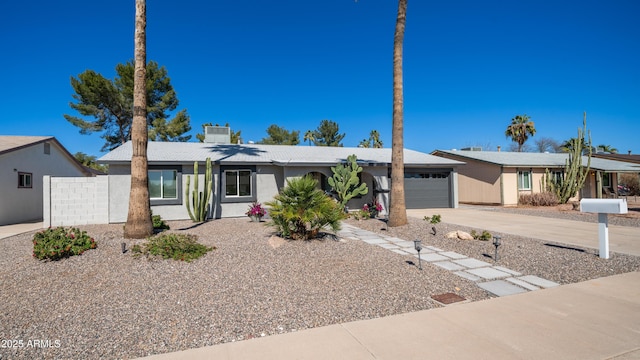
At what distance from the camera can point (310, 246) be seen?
6.98 metres

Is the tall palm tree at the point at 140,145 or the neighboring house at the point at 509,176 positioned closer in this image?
the tall palm tree at the point at 140,145

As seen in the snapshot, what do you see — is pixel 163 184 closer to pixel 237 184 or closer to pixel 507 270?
pixel 237 184

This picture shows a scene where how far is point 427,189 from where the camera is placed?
17.2m

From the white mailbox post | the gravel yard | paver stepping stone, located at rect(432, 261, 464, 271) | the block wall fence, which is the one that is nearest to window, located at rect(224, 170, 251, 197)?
the block wall fence

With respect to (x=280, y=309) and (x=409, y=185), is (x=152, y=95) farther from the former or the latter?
(x=280, y=309)

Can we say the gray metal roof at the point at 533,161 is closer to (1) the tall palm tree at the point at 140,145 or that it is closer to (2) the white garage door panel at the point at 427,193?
(2) the white garage door panel at the point at 427,193

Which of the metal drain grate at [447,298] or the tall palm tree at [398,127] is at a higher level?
the tall palm tree at [398,127]

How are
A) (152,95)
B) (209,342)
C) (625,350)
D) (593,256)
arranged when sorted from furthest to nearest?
(152,95), (593,256), (209,342), (625,350)

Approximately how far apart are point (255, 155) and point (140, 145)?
6.96 metres

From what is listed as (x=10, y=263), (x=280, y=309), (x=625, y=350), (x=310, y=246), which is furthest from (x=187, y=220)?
(x=625, y=350)

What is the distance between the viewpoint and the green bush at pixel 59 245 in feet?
19.1

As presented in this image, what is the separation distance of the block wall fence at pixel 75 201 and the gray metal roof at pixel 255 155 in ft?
3.97

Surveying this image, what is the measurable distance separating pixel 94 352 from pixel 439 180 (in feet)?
55.9

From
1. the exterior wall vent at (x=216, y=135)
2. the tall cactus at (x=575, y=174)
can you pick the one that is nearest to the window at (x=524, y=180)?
the tall cactus at (x=575, y=174)
